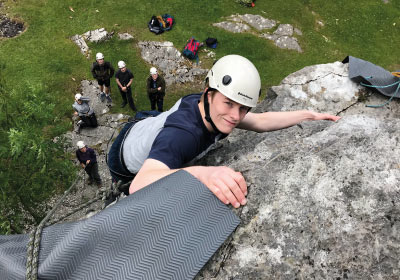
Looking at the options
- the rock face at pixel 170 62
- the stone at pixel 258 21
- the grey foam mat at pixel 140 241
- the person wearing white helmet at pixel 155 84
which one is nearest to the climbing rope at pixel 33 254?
the grey foam mat at pixel 140 241

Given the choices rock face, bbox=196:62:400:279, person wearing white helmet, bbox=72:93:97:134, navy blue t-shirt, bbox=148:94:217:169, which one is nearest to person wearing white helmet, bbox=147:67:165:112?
person wearing white helmet, bbox=72:93:97:134

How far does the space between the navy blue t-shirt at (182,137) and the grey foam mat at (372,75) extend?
11.4 ft

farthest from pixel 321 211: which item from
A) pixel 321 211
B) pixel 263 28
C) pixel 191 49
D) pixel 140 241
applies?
pixel 263 28

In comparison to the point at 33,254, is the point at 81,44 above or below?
below

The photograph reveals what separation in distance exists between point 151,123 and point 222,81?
3.61 ft

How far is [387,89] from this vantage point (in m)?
5.52

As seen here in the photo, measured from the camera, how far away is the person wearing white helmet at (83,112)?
1128cm

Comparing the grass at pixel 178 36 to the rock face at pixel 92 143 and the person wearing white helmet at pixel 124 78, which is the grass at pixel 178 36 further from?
the person wearing white helmet at pixel 124 78

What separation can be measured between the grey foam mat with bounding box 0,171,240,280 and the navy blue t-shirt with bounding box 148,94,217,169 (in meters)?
0.70

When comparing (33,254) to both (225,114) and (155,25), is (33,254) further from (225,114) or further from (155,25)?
(155,25)

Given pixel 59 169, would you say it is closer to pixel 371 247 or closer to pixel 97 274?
pixel 97 274

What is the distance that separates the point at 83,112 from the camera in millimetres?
11359

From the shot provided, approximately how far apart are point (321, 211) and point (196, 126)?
1.79 meters

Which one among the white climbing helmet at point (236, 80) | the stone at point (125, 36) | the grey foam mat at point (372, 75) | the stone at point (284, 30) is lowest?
the stone at point (284, 30)
